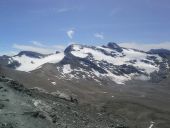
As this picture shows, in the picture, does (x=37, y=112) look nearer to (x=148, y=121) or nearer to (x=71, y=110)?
(x=71, y=110)

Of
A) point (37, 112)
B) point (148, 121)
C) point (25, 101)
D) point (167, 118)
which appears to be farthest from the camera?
point (167, 118)

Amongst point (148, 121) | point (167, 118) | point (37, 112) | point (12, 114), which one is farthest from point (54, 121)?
point (167, 118)

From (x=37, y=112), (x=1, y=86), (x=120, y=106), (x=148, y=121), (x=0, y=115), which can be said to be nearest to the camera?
(x=0, y=115)

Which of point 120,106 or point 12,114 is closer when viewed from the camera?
point 12,114

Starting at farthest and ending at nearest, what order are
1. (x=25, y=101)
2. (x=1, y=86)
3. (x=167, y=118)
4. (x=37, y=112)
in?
1. (x=167, y=118)
2. (x=1, y=86)
3. (x=25, y=101)
4. (x=37, y=112)

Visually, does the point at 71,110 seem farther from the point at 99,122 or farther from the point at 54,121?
the point at 54,121

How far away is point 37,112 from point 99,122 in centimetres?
1337

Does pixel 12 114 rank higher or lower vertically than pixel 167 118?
higher

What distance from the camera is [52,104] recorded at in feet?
186

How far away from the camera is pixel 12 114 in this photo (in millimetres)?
44562

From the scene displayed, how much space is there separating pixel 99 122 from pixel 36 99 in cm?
1138

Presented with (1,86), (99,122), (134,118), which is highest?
(1,86)

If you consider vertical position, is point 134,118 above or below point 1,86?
below

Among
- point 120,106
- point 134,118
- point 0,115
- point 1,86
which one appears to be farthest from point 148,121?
point 0,115
